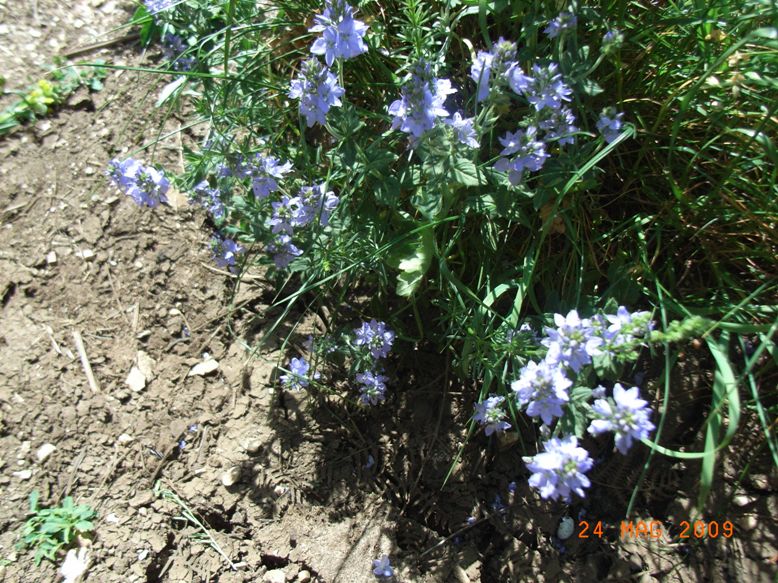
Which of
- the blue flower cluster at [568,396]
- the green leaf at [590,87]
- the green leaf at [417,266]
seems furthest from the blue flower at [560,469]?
the green leaf at [590,87]

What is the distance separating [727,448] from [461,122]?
140 centimetres

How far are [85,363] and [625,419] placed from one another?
6.64ft

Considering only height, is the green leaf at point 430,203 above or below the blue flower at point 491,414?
above

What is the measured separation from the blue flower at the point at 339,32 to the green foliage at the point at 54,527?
1760 millimetres

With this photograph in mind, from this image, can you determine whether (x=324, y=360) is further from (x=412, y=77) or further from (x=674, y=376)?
(x=674, y=376)

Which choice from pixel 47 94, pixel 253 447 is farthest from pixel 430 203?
pixel 47 94

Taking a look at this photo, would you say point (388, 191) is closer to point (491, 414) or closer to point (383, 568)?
point (491, 414)

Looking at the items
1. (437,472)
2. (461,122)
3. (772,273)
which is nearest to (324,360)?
(437,472)

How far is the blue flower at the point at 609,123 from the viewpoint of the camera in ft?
5.75

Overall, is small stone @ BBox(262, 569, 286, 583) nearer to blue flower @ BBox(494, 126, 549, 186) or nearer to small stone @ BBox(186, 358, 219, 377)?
small stone @ BBox(186, 358, 219, 377)

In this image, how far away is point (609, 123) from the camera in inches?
69.1

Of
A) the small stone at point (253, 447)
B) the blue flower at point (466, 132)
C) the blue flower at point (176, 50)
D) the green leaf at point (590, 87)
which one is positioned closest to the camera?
the blue flower at point (466, 132)

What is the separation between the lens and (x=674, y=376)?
2.14 meters
